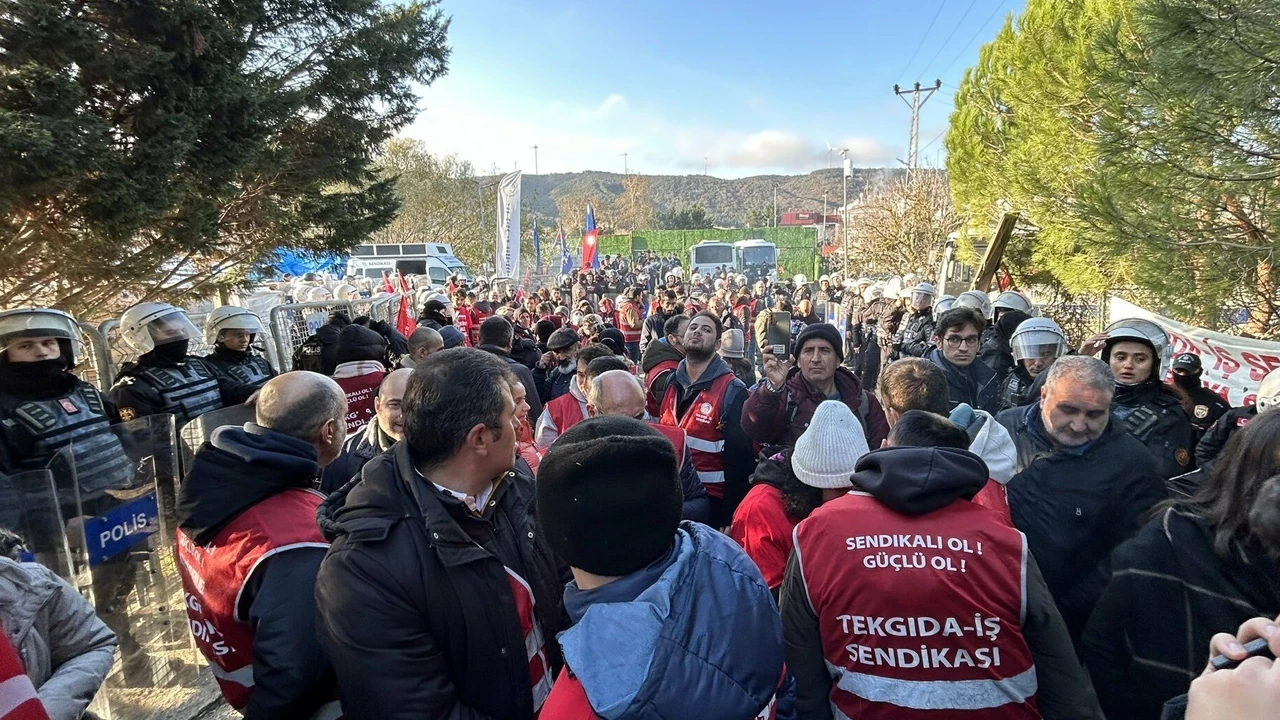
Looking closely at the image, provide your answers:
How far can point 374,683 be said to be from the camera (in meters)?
1.55

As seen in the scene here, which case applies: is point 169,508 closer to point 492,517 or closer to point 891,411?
point 492,517

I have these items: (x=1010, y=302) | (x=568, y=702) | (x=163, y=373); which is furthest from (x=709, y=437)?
(x=1010, y=302)

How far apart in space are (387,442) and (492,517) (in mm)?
1760

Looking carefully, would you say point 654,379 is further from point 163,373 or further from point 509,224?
point 509,224

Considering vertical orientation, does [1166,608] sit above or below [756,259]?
below

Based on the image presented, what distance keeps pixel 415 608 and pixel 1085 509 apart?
2309mm

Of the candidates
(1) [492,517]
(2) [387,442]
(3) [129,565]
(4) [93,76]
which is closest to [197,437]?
(3) [129,565]

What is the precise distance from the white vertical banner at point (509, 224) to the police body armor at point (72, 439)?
49.0 feet

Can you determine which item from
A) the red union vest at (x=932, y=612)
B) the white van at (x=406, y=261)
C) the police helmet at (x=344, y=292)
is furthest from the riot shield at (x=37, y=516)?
the white van at (x=406, y=261)

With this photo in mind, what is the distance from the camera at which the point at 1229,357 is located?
4.91 meters

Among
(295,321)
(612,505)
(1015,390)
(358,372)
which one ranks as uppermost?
(612,505)

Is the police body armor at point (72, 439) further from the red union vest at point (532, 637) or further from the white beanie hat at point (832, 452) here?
the white beanie hat at point (832, 452)

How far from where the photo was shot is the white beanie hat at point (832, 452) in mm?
2113

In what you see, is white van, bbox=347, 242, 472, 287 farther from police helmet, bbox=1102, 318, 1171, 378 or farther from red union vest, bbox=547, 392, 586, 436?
police helmet, bbox=1102, 318, 1171, 378
